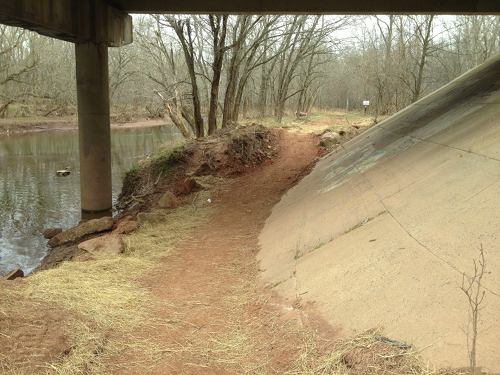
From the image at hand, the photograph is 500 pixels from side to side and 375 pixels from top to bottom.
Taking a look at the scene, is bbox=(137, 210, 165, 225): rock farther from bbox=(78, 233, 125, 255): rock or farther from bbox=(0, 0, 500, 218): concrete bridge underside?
bbox=(0, 0, 500, 218): concrete bridge underside

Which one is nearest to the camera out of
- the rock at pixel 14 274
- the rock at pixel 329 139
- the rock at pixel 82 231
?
the rock at pixel 14 274

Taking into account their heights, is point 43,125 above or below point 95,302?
above

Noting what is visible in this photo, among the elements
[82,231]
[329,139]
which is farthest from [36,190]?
[329,139]

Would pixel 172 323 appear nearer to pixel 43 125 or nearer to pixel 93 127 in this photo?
pixel 93 127

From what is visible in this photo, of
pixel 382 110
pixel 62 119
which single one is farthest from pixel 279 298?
pixel 62 119

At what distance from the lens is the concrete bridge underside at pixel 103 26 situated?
13047 mm

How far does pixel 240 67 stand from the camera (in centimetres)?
3378

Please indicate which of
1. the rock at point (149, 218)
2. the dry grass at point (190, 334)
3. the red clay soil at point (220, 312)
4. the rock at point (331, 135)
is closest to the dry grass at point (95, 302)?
the dry grass at point (190, 334)

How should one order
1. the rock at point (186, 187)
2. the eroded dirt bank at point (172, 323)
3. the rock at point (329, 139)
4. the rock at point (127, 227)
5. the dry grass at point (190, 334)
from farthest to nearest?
the rock at point (329, 139) → the rock at point (186, 187) → the rock at point (127, 227) → the eroded dirt bank at point (172, 323) → the dry grass at point (190, 334)

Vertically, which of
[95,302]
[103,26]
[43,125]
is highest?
[103,26]

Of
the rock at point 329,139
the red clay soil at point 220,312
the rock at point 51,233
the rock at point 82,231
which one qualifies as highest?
the rock at point 329,139

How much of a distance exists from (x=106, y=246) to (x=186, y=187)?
5012 millimetres

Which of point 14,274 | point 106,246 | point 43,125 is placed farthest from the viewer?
point 43,125

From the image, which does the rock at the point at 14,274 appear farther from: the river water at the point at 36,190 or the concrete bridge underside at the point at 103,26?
the concrete bridge underside at the point at 103,26
